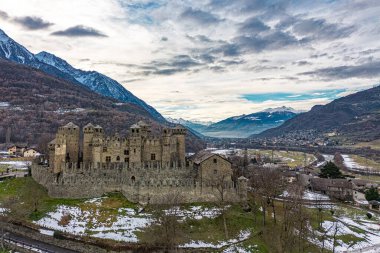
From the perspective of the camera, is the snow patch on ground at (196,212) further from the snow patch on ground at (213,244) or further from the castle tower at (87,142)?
the castle tower at (87,142)

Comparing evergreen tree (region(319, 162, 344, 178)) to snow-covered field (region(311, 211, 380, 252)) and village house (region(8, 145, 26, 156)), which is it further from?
village house (region(8, 145, 26, 156))

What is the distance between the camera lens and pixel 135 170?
74.5m

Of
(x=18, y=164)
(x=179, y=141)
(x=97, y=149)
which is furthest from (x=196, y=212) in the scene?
(x=18, y=164)

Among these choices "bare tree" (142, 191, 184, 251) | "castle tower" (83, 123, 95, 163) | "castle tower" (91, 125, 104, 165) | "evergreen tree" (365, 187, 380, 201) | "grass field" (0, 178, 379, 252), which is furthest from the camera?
"evergreen tree" (365, 187, 380, 201)

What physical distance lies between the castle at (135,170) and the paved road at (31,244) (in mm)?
13043

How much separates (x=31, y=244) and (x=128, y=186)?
20.9 m

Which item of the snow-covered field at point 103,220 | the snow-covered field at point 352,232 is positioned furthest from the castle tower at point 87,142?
the snow-covered field at point 352,232

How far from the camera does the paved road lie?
53531 mm

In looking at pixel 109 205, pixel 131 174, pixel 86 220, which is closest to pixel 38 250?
pixel 86 220

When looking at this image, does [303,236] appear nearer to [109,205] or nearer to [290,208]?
[290,208]

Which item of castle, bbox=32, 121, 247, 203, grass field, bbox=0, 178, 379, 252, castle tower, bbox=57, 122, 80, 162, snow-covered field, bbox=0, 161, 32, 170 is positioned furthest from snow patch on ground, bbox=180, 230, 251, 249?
snow-covered field, bbox=0, 161, 32, 170

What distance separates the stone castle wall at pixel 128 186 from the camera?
69625 mm

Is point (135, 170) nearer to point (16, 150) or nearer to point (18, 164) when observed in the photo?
point (18, 164)

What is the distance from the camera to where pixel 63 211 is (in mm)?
63719
